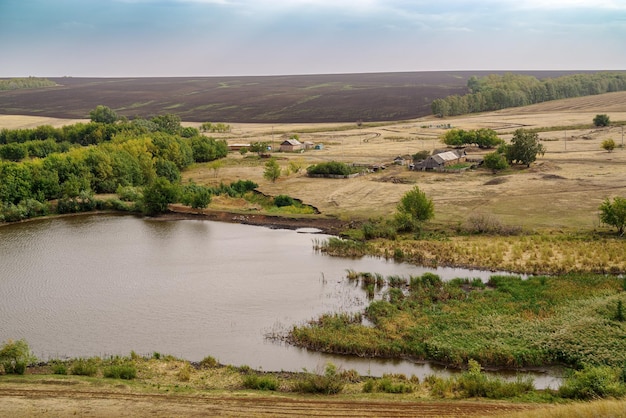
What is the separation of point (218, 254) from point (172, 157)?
79.6 feet

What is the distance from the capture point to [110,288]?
983 inches

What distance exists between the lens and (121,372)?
55.0 ft

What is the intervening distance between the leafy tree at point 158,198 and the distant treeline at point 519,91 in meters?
71.0

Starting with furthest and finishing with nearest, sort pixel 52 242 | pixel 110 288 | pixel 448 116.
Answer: pixel 448 116, pixel 52 242, pixel 110 288

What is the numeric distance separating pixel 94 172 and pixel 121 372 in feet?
99.1

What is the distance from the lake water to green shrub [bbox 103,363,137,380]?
2.05 meters

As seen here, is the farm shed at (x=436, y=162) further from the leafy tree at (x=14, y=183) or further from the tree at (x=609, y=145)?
the leafy tree at (x=14, y=183)

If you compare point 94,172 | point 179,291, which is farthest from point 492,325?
point 94,172

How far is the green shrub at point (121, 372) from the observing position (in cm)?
1672

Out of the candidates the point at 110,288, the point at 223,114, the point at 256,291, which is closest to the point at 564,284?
the point at 256,291

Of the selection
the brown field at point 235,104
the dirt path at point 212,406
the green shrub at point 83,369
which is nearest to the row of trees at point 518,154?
the dirt path at point 212,406

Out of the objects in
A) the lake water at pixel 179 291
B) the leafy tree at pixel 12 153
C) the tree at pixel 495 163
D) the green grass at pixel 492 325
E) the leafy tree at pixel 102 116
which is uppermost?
the leafy tree at pixel 102 116

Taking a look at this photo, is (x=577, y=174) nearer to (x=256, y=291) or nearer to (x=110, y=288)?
(x=256, y=291)

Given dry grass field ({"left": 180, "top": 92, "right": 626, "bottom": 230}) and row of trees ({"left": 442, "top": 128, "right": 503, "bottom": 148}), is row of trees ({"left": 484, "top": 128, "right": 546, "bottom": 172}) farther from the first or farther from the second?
row of trees ({"left": 442, "top": 128, "right": 503, "bottom": 148})
